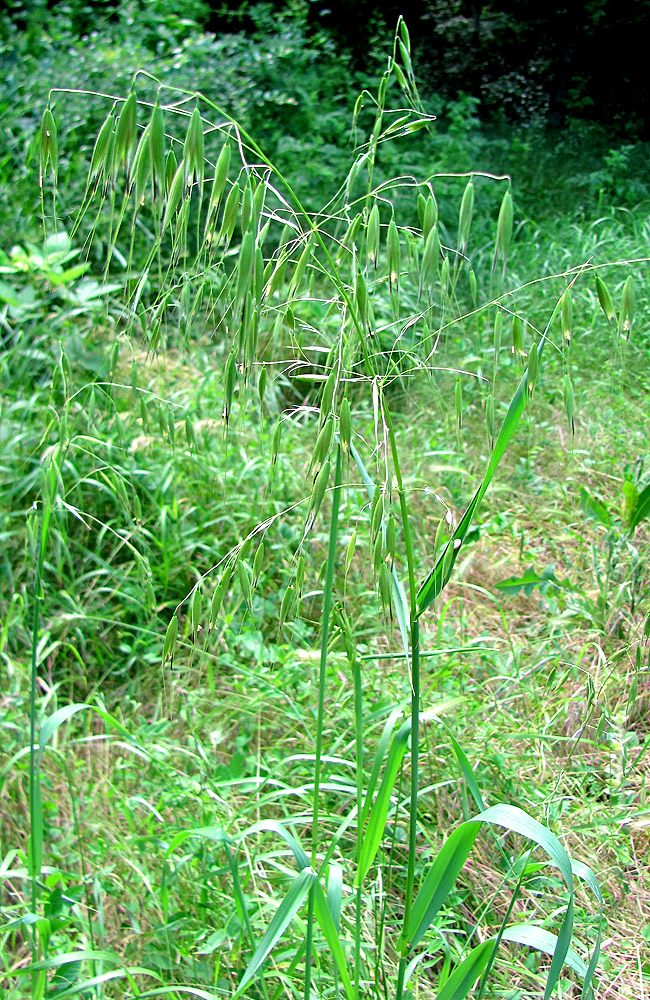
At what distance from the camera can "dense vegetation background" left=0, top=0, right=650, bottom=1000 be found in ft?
2.63

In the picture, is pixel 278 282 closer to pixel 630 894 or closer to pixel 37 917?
pixel 37 917

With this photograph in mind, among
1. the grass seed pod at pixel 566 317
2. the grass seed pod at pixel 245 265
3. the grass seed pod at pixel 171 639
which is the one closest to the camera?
the grass seed pod at pixel 245 265

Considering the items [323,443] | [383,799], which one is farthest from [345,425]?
[383,799]

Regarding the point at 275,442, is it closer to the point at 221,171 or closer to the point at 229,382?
the point at 229,382

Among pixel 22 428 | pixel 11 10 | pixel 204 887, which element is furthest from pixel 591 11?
pixel 204 887

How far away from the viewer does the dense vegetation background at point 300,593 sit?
2.63 feet

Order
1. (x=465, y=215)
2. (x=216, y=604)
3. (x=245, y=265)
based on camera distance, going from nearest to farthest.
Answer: (x=245, y=265) → (x=216, y=604) → (x=465, y=215)

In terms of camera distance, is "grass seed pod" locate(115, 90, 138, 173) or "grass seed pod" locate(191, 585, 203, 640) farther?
"grass seed pod" locate(191, 585, 203, 640)

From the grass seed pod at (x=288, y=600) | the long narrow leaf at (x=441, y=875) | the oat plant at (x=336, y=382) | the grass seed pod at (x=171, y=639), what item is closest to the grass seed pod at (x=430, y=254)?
the oat plant at (x=336, y=382)

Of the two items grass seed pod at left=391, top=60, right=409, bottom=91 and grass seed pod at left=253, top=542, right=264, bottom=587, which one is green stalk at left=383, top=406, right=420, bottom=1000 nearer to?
grass seed pod at left=253, top=542, right=264, bottom=587

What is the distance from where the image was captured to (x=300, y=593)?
83cm

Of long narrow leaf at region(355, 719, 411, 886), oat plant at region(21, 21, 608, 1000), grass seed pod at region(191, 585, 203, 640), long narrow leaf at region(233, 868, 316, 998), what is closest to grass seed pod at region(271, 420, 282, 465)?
oat plant at region(21, 21, 608, 1000)

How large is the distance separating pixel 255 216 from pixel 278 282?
0.11 metres

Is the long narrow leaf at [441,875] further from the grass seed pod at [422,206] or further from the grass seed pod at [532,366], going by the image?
the grass seed pod at [422,206]
